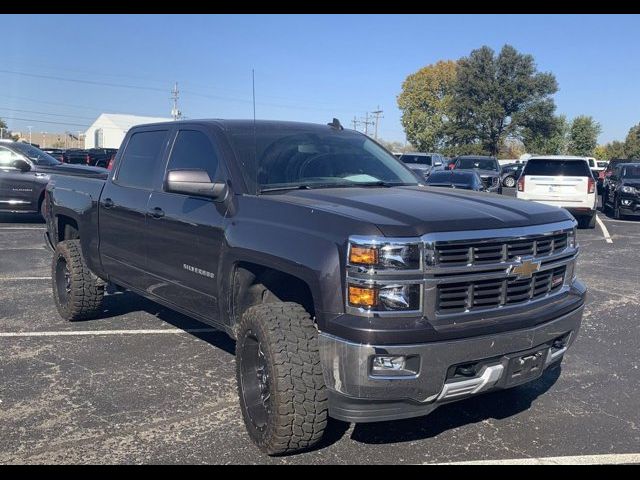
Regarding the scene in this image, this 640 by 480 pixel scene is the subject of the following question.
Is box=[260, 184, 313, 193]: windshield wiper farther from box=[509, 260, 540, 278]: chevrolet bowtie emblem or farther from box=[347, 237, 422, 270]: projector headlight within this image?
box=[509, 260, 540, 278]: chevrolet bowtie emblem

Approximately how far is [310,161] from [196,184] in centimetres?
88

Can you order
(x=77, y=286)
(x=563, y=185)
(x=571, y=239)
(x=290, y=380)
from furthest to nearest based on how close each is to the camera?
(x=563, y=185), (x=77, y=286), (x=571, y=239), (x=290, y=380)

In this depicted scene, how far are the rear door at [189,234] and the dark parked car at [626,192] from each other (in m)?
15.2

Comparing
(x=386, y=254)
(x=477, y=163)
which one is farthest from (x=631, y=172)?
(x=386, y=254)

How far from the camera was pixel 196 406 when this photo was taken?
4266 mm

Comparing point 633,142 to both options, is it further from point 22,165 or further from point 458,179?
point 22,165

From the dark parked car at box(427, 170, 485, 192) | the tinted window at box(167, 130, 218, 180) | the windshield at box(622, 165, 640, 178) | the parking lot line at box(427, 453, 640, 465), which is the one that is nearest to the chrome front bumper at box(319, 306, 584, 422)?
the parking lot line at box(427, 453, 640, 465)

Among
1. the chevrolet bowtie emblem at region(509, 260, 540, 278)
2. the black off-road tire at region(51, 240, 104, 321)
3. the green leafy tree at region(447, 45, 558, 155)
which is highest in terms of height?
the green leafy tree at region(447, 45, 558, 155)

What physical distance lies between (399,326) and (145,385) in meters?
2.28

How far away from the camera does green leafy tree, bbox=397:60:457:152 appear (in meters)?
70.8

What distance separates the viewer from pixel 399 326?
3.11 meters

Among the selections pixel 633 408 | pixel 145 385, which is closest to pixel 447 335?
pixel 633 408

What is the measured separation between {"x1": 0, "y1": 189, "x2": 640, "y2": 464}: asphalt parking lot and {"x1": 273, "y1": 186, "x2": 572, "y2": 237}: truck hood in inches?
50.4
